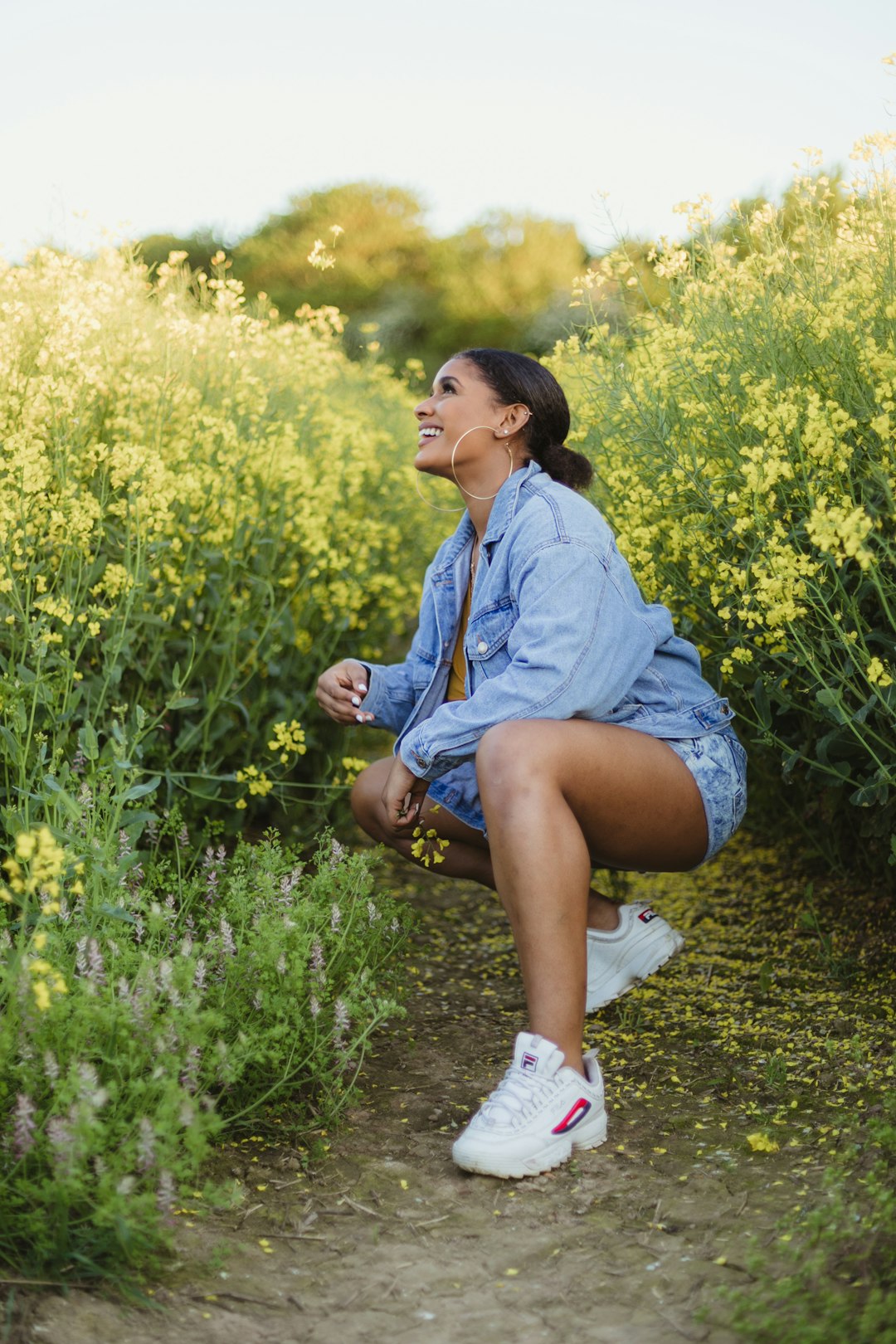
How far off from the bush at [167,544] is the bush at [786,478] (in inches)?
37.6

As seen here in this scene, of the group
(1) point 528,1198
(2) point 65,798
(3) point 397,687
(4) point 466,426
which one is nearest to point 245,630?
(3) point 397,687

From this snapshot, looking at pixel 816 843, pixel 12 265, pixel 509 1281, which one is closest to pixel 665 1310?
pixel 509 1281

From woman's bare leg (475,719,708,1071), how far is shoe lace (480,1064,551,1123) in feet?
0.26

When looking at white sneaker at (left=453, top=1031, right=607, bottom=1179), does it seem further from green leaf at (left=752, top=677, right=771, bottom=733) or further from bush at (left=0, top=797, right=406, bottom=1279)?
green leaf at (left=752, top=677, right=771, bottom=733)

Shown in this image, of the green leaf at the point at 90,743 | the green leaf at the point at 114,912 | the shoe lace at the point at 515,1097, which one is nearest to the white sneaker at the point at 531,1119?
the shoe lace at the point at 515,1097

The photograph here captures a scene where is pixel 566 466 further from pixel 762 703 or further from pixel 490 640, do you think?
pixel 762 703

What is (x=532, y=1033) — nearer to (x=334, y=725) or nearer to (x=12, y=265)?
(x=334, y=725)

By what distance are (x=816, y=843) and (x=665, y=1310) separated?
5.77 feet

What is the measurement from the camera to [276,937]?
Result: 2.07 m

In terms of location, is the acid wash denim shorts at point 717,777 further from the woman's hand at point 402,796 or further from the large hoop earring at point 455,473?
the large hoop earring at point 455,473

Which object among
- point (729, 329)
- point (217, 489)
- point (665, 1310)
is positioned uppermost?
point (729, 329)

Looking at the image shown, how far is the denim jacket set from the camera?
2181mm

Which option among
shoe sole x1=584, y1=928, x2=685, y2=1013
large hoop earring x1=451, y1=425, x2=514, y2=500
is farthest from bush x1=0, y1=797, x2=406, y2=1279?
large hoop earring x1=451, y1=425, x2=514, y2=500

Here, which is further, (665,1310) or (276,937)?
(276,937)
